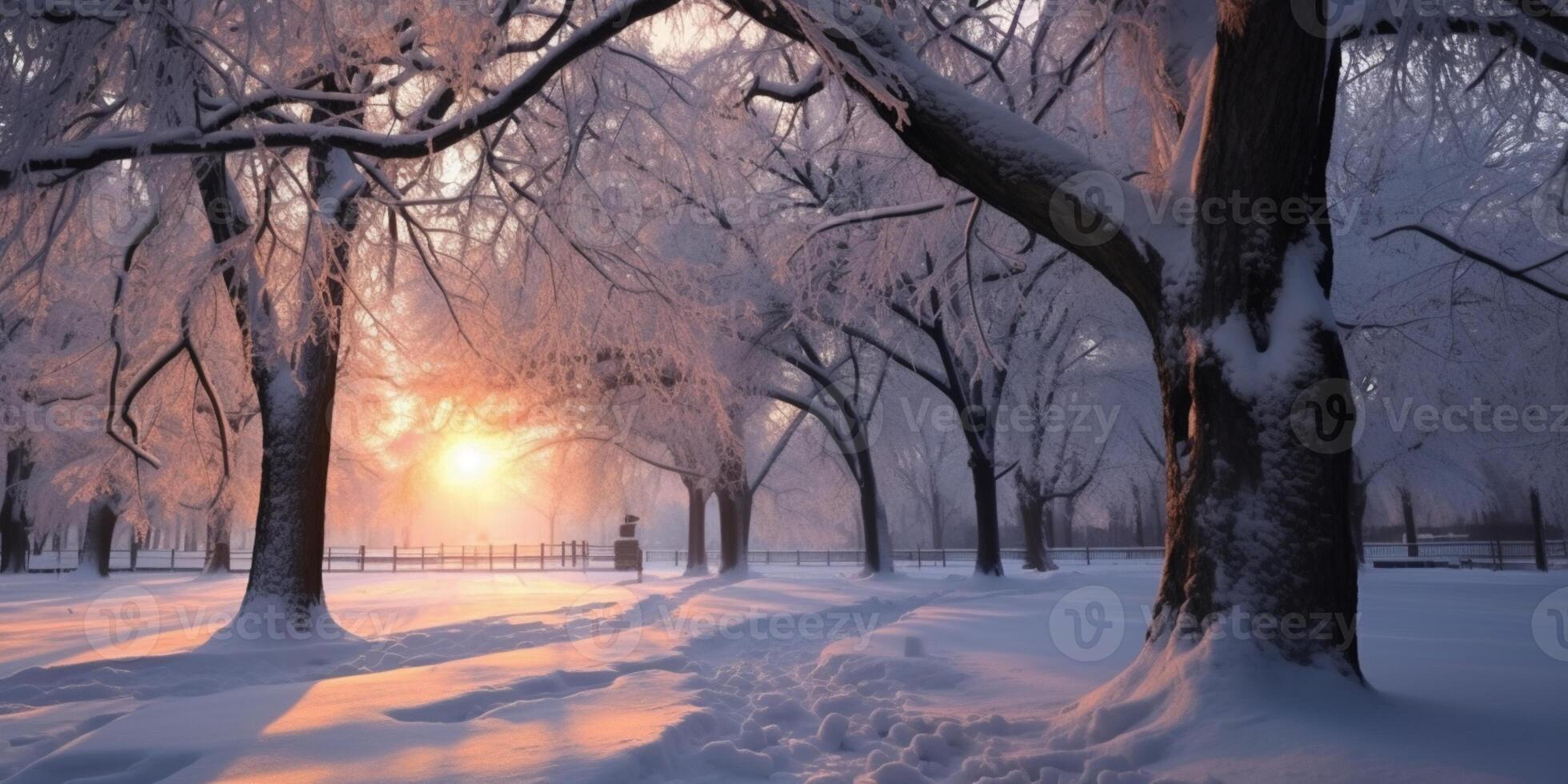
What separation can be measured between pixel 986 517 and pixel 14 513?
26.1m

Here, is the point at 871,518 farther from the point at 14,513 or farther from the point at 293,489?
the point at 14,513

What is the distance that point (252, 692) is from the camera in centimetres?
574

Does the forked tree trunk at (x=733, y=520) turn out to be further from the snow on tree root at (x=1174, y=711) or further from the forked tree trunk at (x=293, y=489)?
the snow on tree root at (x=1174, y=711)

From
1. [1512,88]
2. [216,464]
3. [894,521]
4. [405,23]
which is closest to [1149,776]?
[1512,88]

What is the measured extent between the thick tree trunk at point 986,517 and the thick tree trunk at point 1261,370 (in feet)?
40.5

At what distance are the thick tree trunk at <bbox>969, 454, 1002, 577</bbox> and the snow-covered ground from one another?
20.7ft

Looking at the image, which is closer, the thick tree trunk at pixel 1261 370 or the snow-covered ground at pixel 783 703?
the snow-covered ground at pixel 783 703

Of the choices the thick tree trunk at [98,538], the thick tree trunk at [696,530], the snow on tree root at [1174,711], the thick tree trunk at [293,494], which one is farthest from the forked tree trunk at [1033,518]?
the thick tree trunk at [98,538]

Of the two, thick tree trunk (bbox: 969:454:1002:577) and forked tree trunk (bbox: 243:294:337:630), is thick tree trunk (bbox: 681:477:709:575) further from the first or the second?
forked tree trunk (bbox: 243:294:337:630)

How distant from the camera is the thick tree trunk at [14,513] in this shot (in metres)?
23.5

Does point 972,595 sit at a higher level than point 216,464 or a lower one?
lower

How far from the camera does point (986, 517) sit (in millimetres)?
17625

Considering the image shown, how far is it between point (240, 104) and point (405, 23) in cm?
437

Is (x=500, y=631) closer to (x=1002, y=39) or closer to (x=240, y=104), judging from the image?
(x=240, y=104)
